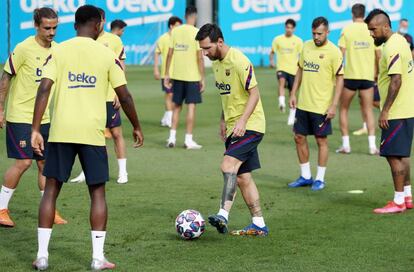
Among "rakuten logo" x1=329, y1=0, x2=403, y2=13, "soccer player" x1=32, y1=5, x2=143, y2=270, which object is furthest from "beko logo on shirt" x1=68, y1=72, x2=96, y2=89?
"rakuten logo" x1=329, y1=0, x2=403, y2=13

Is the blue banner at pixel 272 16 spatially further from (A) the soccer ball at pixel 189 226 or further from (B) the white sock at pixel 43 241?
(B) the white sock at pixel 43 241

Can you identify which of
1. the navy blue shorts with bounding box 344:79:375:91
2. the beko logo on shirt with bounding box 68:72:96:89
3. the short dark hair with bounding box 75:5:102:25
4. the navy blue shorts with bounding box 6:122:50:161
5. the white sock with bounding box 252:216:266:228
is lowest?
the white sock with bounding box 252:216:266:228

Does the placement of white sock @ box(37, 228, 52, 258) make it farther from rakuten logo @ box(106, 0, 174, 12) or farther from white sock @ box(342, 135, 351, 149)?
rakuten logo @ box(106, 0, 174, 12)

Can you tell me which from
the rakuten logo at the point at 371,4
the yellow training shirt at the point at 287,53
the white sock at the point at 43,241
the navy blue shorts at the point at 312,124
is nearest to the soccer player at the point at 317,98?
the navy blue shorts at the point at 312,124

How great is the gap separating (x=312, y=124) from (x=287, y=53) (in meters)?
9.09

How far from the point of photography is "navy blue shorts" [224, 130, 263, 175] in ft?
29.8

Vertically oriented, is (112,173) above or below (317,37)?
below

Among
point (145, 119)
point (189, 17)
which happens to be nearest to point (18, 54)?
point (189, 17)

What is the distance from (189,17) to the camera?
16.9m

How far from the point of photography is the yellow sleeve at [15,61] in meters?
9.24

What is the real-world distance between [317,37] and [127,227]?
416cm

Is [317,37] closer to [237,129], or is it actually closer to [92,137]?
[237,129]

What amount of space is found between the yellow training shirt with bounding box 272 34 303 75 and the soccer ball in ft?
40.2

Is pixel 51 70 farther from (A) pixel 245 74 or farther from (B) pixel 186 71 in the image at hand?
(B) pixel 186 71
